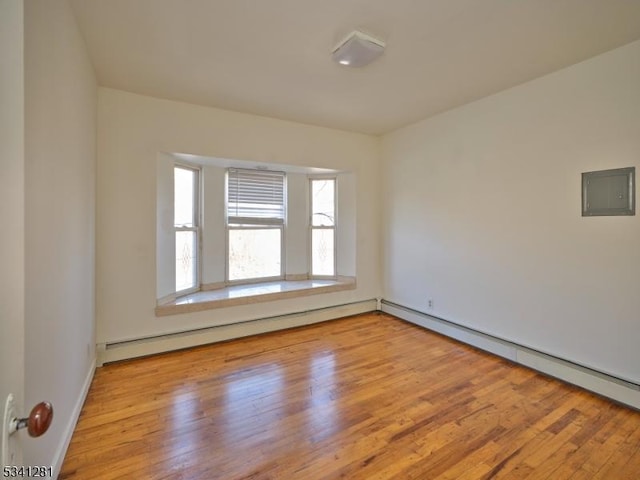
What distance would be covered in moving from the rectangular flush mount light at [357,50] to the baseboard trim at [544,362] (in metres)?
2.89

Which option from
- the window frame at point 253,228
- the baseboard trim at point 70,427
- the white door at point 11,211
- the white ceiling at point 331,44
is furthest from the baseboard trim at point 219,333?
the white ceiling at point 331,44

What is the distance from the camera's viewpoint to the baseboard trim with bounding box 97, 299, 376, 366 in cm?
292

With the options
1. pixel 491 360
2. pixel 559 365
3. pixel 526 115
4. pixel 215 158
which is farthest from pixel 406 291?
pixel 215 158

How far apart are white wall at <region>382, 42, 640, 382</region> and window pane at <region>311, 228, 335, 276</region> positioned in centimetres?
125

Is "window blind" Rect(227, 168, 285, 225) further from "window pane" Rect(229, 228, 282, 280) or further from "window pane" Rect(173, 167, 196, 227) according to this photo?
"window pane" Rect(173, 167, 196, 227)

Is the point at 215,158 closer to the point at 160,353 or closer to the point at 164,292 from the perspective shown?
the point at 164,292

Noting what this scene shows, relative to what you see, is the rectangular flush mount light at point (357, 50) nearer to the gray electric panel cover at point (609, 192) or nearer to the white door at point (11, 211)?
the white door at point (11, 211)

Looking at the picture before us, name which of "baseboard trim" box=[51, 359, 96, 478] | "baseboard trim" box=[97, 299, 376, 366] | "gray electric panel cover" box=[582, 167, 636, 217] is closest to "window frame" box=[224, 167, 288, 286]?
"baseboard trim" box=[97, 299, 376, 366]

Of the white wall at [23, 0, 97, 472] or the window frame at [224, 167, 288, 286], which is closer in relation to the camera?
the white wall at [23, 0, 97, 472]

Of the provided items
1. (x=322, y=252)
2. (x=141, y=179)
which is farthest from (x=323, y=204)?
(x=141, y=179)

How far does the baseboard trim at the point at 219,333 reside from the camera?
9.58 feet

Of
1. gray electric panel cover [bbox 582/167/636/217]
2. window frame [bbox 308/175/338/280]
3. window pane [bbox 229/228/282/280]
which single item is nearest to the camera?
gray electric panel cover [bbox 582/167/636/217]

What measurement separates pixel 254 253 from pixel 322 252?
1041 mm

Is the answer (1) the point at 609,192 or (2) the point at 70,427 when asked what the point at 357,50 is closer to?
(1) the point at 609,192
